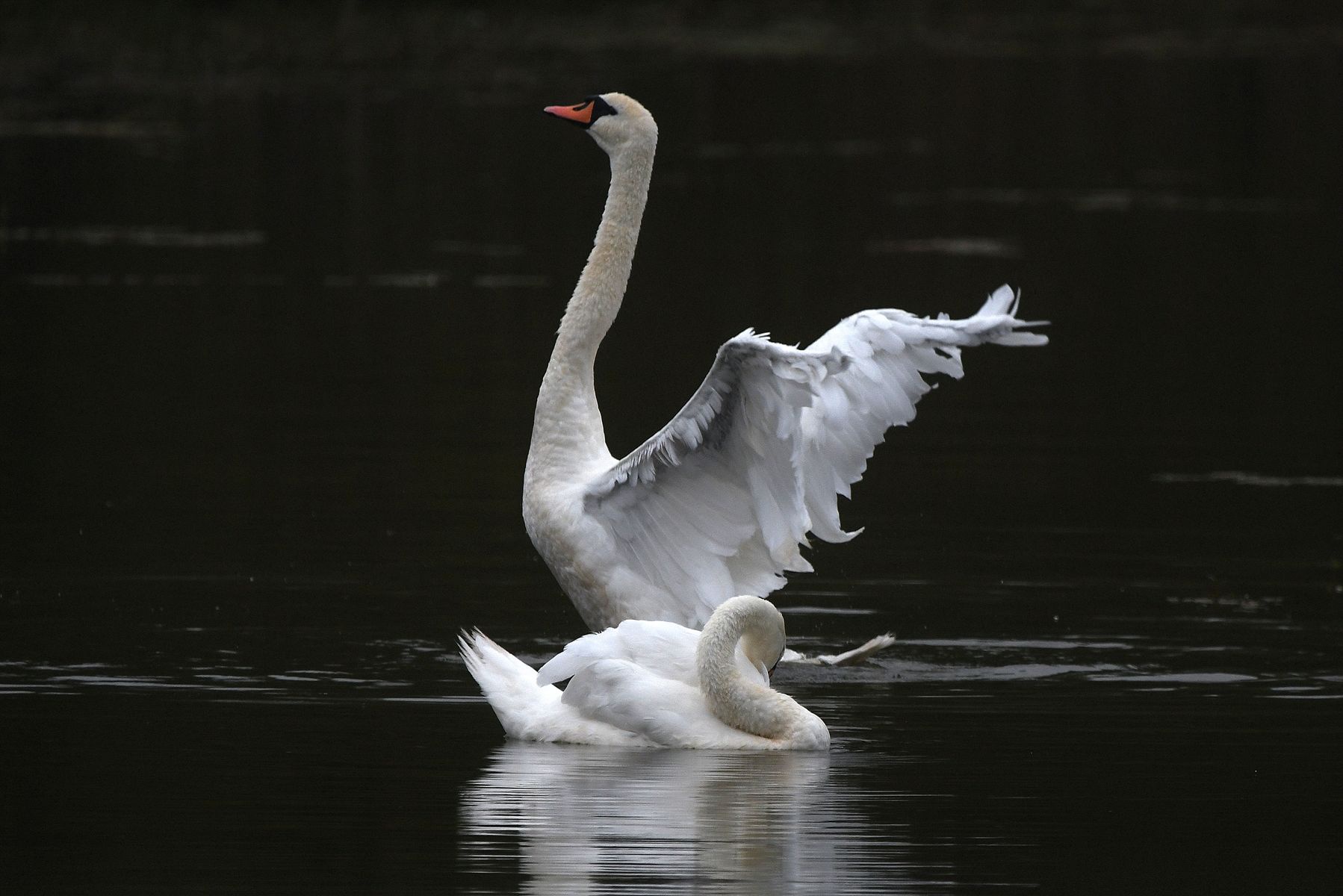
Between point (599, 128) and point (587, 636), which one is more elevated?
point (599, 128)

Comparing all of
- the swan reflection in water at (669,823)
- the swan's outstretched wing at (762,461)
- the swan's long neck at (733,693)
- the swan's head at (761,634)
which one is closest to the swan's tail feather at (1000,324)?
the swan's outstretched wing at (762,461)

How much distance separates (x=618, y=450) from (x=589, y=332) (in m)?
4.11

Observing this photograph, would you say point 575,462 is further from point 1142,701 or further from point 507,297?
point 507,297

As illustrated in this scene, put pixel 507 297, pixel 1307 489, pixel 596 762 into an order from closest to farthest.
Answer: pixel 596 762
pixel 1307 489
pixel 507 297

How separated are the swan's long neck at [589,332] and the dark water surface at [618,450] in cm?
91

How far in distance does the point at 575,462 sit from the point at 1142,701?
7.21ft

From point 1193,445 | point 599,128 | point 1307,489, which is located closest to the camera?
point 599,128

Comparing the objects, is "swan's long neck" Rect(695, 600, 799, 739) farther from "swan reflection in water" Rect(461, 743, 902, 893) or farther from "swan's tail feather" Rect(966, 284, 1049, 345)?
"swan's tail feather" Rect(966, 284, 1049, 345)

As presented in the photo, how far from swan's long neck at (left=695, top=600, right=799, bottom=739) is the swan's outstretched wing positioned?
748 millimetres

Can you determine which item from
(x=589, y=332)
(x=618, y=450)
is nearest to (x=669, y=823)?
(x=589, y=332)

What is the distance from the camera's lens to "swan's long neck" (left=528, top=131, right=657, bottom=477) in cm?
1056

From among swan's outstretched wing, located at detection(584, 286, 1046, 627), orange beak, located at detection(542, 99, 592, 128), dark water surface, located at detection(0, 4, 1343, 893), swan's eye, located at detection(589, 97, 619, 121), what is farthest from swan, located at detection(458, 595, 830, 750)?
Answer: swan's eye, located at detection(589, 97, 619, 121)

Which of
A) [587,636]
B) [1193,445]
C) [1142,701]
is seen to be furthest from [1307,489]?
[587,636]

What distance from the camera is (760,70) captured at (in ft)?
171
